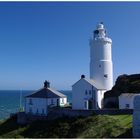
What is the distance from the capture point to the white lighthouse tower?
35781mm

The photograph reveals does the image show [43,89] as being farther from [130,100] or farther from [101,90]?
[130,100]

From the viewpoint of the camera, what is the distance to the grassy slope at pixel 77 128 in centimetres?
2458

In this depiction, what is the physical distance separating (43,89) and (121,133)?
14808 mm

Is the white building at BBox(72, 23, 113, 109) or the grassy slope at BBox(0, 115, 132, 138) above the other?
the white building at BBox(72, 23, 113, 109)

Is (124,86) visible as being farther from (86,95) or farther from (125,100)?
(86,95)

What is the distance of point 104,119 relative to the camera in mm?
27594

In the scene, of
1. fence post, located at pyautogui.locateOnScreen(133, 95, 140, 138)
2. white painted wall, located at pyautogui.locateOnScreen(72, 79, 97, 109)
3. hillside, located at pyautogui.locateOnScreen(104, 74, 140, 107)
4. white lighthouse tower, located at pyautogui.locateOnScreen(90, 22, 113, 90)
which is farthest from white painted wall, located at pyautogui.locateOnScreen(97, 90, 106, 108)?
fence post, located at pyautogui.locateOnScreen(133, 95, 140, 138)

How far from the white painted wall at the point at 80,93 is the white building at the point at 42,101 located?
7.74 feet

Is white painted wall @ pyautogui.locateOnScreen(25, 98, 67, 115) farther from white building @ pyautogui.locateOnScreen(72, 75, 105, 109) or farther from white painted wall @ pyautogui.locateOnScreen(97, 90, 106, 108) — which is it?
white painted wall @ pyautogui.locateOnScreen(97, 90, 106, 108)

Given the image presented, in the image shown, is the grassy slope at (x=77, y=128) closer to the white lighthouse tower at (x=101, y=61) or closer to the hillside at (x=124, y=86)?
the hillside at (x=124, y=86)

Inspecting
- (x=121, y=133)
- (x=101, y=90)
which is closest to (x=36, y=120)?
(x=101, y=90)

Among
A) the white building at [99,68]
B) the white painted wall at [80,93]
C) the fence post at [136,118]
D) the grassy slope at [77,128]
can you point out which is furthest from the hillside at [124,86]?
the fence post at [136,118]

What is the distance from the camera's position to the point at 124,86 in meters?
34.0

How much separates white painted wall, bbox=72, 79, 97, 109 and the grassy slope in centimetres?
346
